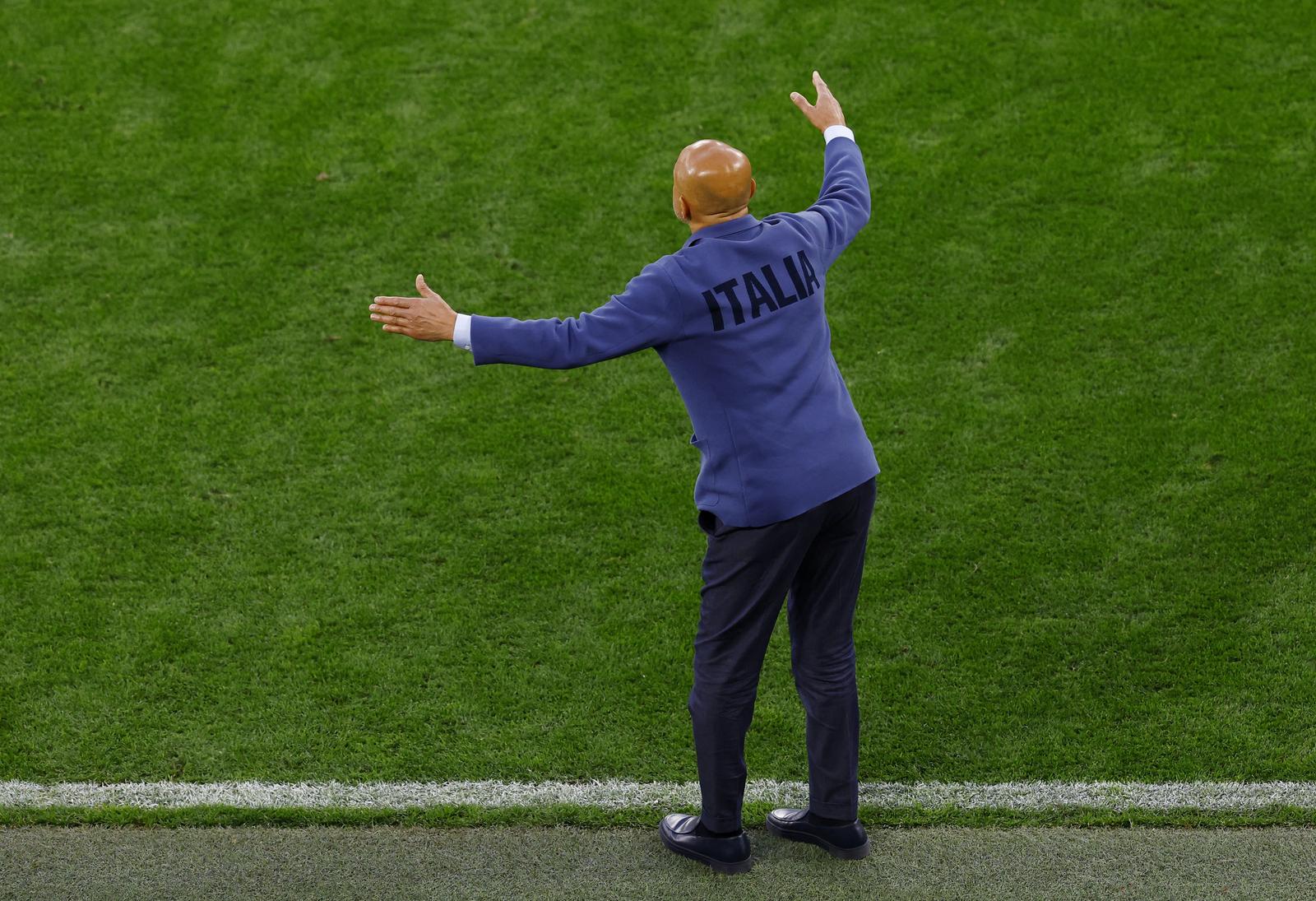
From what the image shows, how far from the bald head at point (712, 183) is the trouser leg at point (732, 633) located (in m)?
0.74

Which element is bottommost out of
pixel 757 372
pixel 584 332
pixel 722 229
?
pixel 757 372

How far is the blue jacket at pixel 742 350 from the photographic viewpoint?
3252mm

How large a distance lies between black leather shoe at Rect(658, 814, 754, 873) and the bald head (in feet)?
5.37

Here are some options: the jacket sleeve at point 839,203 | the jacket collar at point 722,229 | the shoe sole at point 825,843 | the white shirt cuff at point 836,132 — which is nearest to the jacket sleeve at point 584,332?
the jacket collar at point 722,229

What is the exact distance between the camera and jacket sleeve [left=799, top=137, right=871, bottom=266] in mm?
3596

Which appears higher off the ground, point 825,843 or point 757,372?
point 757,372

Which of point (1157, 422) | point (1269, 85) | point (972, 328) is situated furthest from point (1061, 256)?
point (1269, 85)

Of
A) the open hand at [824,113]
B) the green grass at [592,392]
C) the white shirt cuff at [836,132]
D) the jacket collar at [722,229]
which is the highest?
the open hand at [824,113]

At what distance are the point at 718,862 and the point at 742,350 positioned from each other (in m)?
1.41

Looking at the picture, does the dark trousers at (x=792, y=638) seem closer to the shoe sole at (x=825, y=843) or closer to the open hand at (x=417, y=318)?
the shoe sole at (x=825, y=843)

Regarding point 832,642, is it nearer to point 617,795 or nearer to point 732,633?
point 732,633

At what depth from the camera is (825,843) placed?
12.6ft

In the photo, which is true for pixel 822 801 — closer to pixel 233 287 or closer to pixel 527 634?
pixel 527 634


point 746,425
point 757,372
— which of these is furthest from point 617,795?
point 757,372
